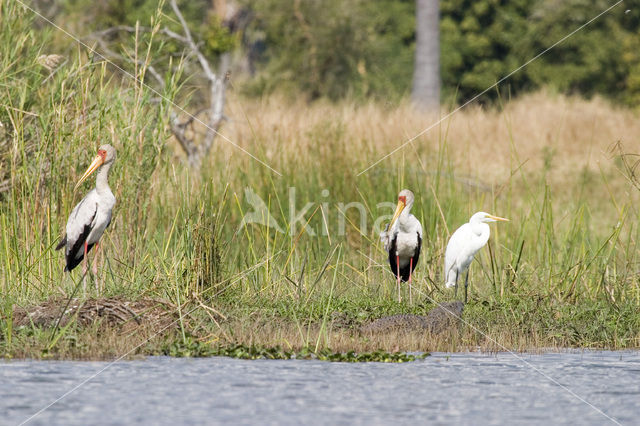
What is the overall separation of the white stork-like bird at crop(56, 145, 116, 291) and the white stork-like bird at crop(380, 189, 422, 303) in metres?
2.65

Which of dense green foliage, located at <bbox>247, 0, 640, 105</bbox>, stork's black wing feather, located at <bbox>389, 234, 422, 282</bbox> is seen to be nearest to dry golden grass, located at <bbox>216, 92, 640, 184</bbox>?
dense green foliage, located at <bbox>247, 0, 640, 105</bbox>

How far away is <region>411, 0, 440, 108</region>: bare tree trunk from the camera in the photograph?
24422mm

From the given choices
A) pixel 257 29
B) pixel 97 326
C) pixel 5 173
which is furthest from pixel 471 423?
pixel 257 29

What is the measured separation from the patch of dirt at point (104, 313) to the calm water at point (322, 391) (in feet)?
1.99

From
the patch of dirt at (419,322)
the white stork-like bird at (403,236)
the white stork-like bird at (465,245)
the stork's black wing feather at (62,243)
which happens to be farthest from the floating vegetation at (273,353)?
the white stork-like bird at (403,236)

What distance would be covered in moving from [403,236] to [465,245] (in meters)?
0.73

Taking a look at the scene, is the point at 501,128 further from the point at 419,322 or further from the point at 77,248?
the point at 77,248

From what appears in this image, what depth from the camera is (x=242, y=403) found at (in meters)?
5.98

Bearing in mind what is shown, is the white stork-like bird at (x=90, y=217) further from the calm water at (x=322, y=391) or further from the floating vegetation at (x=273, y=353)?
the calm water at (x=322, y=391)

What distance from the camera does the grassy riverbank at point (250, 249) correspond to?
7.92 m

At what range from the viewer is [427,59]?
24.7 metres

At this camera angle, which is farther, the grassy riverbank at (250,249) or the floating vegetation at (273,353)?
the grassy riverbank at (250,249)

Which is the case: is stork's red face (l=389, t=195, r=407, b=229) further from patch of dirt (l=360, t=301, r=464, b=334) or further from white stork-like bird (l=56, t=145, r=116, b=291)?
white stork-like bird (l=56, t=145, r=116, b=291)

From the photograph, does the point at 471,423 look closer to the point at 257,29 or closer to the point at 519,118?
the point at 519,118
